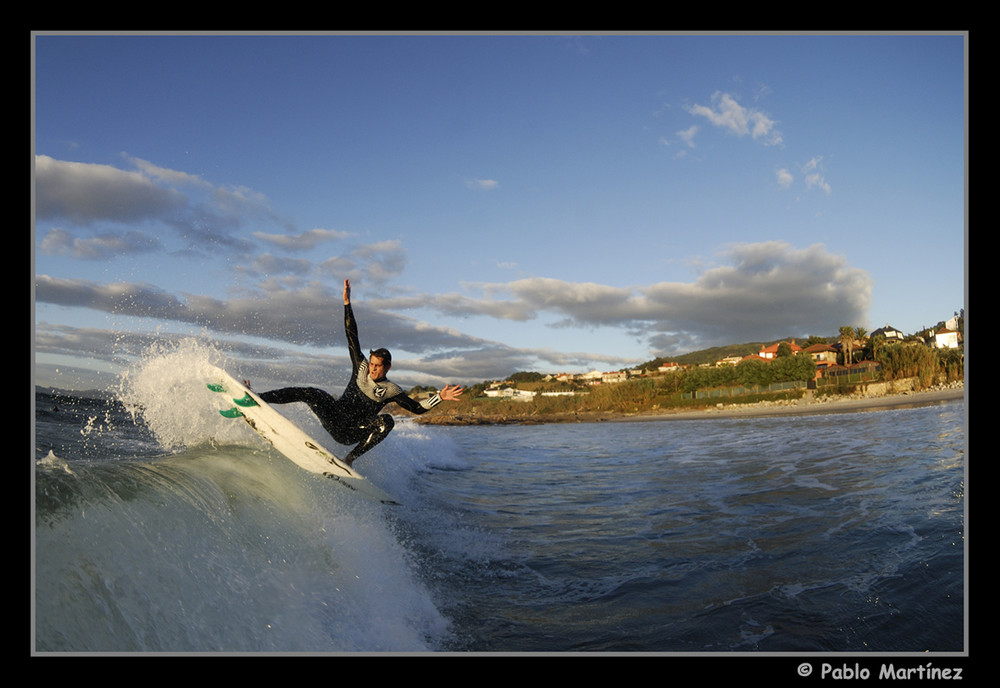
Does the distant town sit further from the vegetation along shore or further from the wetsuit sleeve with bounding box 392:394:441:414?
the wetsuit sleeve with bounding box 392:394:441:414

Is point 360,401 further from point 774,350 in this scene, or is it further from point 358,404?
point 774,350

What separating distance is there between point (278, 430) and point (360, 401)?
1.19 metres

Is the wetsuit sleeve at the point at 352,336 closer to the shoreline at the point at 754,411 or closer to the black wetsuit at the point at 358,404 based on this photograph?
the black wetsuit at the point at 358,404

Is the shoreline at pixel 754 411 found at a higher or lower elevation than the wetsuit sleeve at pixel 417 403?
lower

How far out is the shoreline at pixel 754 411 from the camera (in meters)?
44.6

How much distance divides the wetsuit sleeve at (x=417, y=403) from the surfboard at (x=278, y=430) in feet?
3.72

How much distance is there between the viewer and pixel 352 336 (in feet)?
23.6

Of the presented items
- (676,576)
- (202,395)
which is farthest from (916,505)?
(202,395)

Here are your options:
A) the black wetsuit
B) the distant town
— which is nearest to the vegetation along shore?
the distant town

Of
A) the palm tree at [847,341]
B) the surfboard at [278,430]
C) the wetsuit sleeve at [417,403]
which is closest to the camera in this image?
the surfboard at [278,430]

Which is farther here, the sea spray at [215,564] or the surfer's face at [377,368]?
the surfer's face at [377,368]

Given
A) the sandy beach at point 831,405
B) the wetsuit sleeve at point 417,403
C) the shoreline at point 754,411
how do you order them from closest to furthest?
the wetsuit sleeve at point 417,403 < the sandy beach at point 831,405 < the shoreline at point 754,411

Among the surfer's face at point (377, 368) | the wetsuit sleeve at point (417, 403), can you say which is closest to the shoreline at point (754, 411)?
the wetsuit sleeve at point (417, 403)

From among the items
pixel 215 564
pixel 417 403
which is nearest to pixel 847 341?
pixel 417 403
